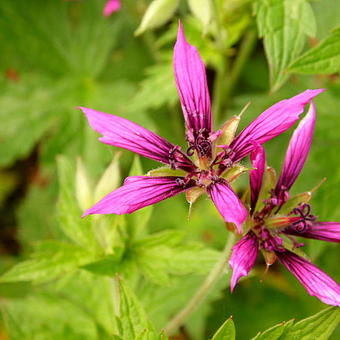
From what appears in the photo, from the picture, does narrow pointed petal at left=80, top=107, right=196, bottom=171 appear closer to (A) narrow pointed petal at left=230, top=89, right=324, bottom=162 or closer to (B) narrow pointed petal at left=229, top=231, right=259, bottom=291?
(A) narrow pointed petal at left=230, top=89, right=324, bottom=162

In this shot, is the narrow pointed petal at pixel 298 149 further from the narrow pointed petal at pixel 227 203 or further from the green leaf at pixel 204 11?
the green leaf at pixel 204 11

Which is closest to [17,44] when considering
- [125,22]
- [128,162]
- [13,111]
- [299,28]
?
[13,111]

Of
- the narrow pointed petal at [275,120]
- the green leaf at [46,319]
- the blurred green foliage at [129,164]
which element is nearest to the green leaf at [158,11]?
the blurred green foliage at [129,164]

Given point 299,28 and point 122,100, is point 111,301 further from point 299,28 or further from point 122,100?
point 299,28

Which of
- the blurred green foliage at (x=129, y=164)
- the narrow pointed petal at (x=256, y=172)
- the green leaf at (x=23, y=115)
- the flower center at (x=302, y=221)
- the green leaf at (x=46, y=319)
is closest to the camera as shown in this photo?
the narrow pointed petal at (x=256, y=172)

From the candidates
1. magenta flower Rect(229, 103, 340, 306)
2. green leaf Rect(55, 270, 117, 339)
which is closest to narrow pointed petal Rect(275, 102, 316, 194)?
magenta flower Rect(229, 103, 340, 306)

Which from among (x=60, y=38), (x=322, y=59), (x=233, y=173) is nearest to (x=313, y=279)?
(x=233, y=173)

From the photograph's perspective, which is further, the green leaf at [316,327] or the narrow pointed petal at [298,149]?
the narrow pointed petal at [298,149]
